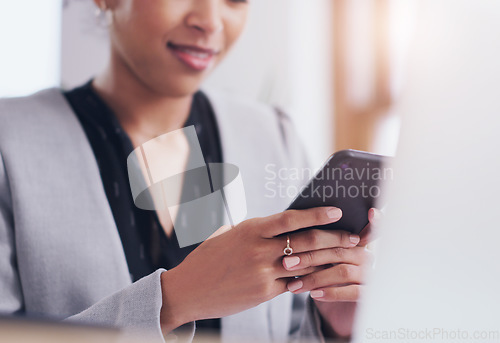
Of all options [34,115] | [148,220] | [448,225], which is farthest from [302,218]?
[34,115]

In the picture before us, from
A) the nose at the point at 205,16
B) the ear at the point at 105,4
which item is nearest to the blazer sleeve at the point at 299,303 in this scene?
the nose at the point at 205,16

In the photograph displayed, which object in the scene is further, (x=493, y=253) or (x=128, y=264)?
(x=128, y=264)

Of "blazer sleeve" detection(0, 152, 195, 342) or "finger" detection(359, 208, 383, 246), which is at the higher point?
"finger" detection(359, 208, 383, 246)

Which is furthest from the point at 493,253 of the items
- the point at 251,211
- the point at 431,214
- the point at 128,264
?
the point at 128,264

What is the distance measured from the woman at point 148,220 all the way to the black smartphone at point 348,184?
1 centimetres

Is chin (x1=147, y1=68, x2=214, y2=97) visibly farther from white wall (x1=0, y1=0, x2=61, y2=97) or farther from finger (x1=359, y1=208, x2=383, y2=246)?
finger (x1=359, y1=208, x2=383, y2=246)

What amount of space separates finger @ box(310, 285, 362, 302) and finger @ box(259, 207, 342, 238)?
0.32ft

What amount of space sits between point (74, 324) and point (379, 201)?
277 mm

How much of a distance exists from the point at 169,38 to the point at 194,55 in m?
0.04

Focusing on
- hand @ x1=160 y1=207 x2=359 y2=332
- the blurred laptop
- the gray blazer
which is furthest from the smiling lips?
the blurred laptop

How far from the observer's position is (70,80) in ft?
2.04

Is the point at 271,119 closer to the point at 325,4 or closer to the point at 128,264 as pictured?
the point at 325,4

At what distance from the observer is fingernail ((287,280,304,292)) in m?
0.43

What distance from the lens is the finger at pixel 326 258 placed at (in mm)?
416
